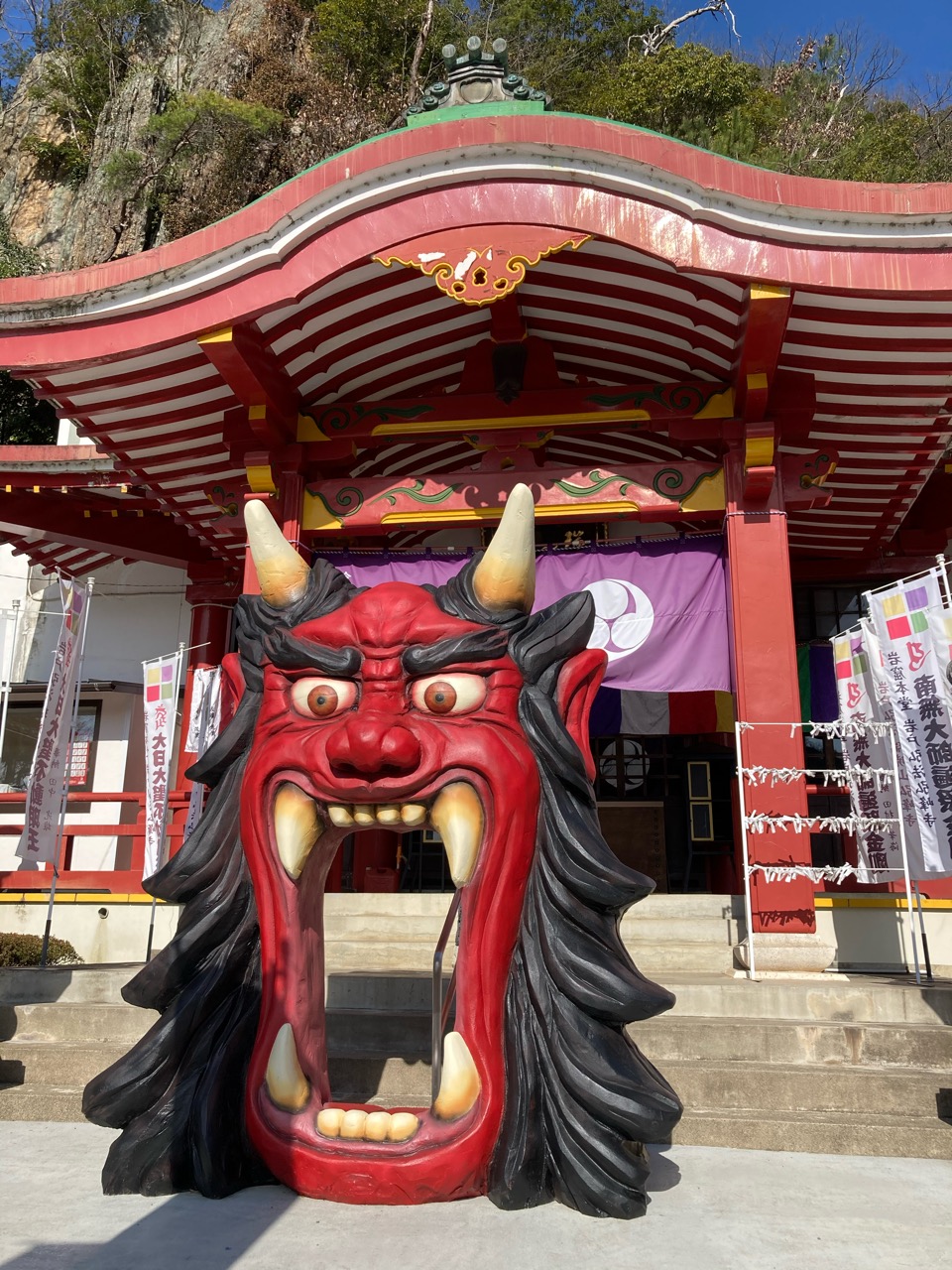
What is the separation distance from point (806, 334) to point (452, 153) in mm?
2551

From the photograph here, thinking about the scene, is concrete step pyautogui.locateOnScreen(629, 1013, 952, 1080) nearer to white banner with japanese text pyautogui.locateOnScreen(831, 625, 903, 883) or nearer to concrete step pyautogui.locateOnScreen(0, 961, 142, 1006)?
white banner with japanese text pyautogui.locateOnScreen(831, 625, 903, 883)

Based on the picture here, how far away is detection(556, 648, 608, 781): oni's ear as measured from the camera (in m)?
3.30

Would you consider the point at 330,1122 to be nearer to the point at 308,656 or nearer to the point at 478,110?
the point at 308,656

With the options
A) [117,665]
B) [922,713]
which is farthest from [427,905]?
[117,665]

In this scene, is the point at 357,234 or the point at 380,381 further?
the point at 380,381

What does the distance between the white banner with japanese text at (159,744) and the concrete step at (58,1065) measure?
2546 millimetres

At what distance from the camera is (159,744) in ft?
23.4

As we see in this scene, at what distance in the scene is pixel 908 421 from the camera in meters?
7.00

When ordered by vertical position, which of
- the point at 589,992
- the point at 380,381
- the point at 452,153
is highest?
the point at 452,153

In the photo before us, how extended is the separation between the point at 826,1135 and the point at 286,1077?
208cm

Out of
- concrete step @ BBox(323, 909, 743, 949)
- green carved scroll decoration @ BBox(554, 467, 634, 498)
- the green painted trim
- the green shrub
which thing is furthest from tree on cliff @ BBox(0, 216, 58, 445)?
concrete step @ BBox(323, 909, 743, 949)

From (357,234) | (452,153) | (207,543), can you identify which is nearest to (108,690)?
(207,543)

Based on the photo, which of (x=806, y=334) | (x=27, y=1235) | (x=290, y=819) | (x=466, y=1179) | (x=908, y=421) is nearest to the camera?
(x=27, y=1235)

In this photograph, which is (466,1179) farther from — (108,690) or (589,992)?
(108,690)
